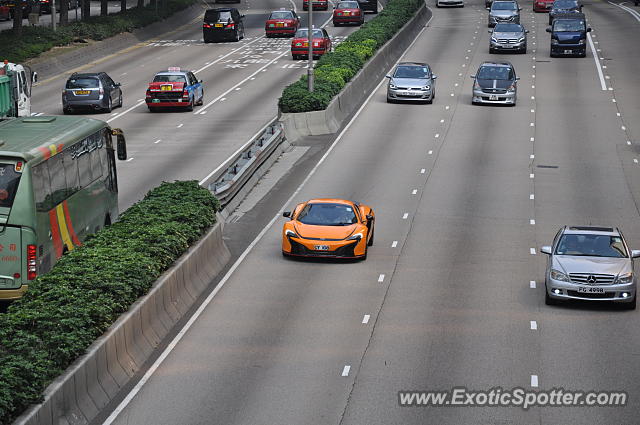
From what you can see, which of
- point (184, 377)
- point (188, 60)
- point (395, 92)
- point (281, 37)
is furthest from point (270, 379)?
point (281, 37)

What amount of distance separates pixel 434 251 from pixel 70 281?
37.6ft

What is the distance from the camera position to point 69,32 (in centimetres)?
7106

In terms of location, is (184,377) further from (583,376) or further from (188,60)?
(188,60)

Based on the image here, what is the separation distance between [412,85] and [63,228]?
30.4 m

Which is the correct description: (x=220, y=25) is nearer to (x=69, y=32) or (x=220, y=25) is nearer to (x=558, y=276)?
(x=69, y=32)

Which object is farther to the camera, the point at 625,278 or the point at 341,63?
the point at 341,63

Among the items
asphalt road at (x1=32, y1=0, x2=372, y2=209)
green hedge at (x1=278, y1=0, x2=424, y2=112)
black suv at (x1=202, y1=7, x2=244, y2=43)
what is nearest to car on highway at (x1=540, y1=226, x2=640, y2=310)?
asphalt road at (x1=32, y1=0, x2=372, y2=209)

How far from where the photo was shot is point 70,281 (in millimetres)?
20141

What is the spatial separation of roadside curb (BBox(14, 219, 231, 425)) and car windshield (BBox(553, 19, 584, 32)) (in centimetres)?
4383

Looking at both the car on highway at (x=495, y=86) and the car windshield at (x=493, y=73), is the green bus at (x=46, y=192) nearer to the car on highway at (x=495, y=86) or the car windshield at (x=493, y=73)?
the car on highway at (x=495, y=86)

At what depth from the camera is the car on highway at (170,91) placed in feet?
166

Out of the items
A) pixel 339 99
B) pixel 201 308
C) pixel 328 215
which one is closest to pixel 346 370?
pixel 201 308

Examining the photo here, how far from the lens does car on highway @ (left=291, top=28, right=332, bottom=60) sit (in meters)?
65.4

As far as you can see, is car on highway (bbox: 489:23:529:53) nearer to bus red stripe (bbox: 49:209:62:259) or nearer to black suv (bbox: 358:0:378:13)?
black suv (bbox: 358:0:378:13)
